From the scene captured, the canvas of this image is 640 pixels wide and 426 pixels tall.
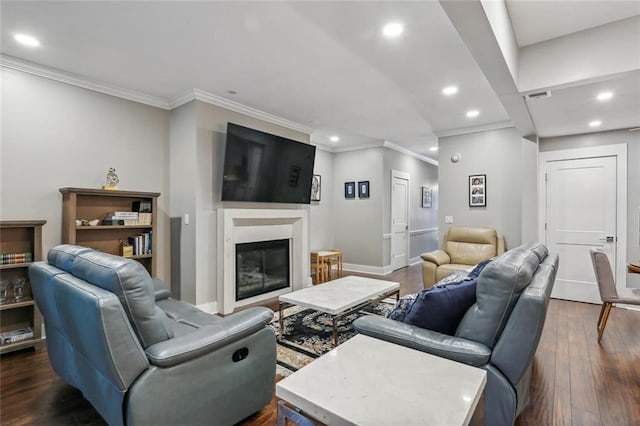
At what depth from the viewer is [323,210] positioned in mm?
6367

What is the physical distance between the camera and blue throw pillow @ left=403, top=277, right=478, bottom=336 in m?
1.66

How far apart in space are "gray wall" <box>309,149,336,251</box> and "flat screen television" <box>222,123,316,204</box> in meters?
1.29

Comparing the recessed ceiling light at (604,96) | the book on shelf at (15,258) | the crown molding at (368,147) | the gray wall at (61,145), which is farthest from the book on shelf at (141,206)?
the recessed ceiling light at (604,96)

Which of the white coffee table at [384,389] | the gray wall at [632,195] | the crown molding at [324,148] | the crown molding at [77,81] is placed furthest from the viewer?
the crown molding at [324,148]

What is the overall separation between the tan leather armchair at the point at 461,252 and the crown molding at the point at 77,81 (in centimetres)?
408

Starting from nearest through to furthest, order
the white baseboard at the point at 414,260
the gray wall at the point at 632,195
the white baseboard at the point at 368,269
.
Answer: the gray wall at the point at 632,195 → the white baseboard at the point at 368,269 → the white baseboard at the point at 414,260

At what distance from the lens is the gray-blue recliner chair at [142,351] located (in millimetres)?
1341

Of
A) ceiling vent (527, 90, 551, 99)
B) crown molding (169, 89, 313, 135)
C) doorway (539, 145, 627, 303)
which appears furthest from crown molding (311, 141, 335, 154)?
ceiling vent (527, 90, 551, 99)

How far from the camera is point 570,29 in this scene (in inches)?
91.6

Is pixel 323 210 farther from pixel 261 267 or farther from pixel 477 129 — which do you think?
pixel 477 129

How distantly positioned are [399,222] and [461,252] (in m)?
2.13

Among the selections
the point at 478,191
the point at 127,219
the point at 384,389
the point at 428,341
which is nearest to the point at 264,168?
the point at 127,219

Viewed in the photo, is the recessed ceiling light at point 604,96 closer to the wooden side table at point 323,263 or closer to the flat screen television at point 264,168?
the flat screen television at point 264,168

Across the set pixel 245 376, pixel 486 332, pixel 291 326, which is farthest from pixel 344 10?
pixel 291 326
